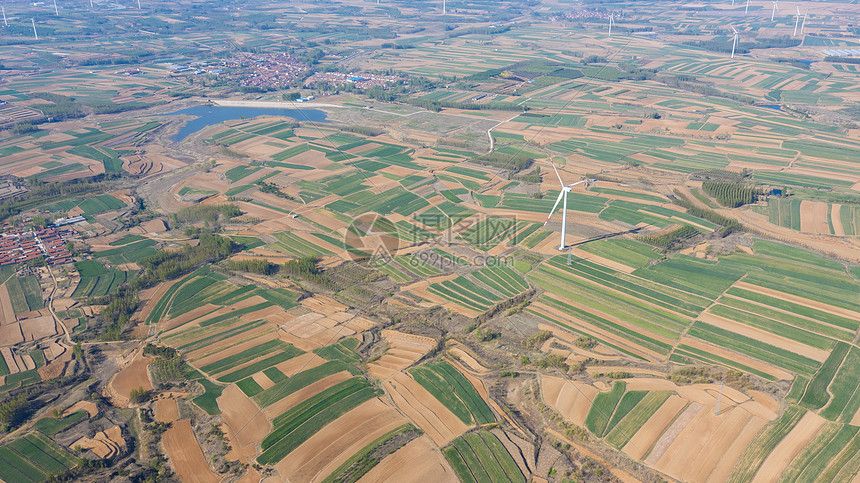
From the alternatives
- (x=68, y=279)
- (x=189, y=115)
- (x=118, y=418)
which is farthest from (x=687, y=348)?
(x=189, y=115)

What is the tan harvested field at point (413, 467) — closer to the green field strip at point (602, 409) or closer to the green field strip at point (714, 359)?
the green field strip at point (602, 409)

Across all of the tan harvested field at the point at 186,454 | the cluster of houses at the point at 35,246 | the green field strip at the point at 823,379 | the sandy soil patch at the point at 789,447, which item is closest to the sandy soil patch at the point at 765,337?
the green field strip at the point at 823,379

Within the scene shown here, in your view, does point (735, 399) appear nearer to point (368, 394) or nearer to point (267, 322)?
point (368, 394)

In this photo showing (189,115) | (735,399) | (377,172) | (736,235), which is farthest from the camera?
(189,115)

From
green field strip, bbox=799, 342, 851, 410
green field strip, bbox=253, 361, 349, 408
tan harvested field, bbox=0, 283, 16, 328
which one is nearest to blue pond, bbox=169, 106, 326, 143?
tan harvested field, bbox=0, 283, 16, 328

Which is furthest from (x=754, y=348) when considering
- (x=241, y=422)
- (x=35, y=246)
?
(x=35, y=246)

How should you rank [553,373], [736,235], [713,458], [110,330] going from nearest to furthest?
1. [713,458]
2. [553,373]
3. [110,330]
4. [736,235]

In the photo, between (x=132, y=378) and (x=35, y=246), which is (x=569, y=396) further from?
(x=35, y=246)
